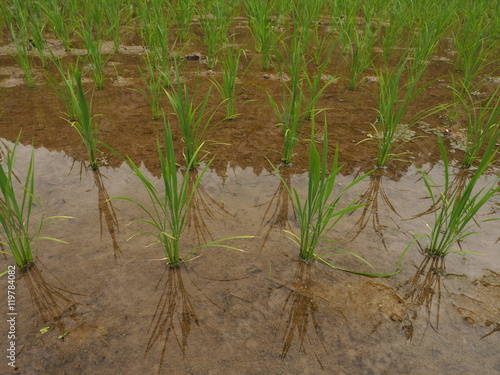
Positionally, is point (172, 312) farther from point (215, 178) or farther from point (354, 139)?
point (354, 139)

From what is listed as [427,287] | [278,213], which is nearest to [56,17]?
[278,213]

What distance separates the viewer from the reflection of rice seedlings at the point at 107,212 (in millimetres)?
1714

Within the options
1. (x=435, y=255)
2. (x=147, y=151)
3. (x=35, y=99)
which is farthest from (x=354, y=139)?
(x=35, y=99)

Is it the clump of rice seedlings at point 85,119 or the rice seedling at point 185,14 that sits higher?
the rice seedling at point 185,14

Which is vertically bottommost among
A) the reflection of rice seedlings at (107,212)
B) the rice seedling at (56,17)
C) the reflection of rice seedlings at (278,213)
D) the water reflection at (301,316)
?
the water reflection at (301,316)

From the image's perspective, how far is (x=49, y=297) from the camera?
4.66ft

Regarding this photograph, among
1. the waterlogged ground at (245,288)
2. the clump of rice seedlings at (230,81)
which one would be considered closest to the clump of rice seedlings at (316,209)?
the waterlogged ground at (245,288)

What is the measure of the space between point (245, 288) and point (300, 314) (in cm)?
24

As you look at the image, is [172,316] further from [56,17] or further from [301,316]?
[56,17]

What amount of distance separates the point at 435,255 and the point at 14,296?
1.73 m

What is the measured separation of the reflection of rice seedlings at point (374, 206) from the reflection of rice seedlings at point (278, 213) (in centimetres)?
33

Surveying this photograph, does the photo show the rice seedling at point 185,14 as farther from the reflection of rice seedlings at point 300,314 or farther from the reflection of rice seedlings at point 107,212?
the reflection of rice seedlings at point 300,314

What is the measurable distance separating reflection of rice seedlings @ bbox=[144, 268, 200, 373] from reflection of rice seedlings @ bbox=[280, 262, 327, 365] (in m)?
0.32

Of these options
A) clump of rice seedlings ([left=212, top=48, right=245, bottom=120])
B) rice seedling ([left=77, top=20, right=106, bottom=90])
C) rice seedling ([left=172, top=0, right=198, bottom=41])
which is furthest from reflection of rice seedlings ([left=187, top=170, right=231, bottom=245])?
rice seedling ([left=172, top=0, right=198, bottom=41])
